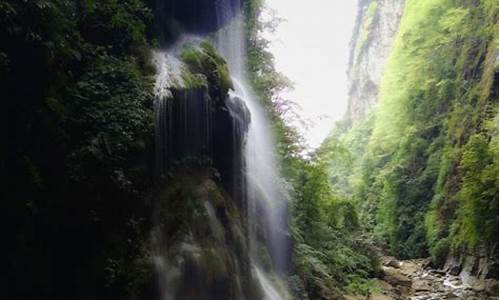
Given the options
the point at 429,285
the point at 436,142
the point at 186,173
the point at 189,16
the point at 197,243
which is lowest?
the point at 429,285

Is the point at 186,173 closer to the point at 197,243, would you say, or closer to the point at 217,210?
the point at 217,210

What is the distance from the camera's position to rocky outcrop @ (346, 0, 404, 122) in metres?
43.1

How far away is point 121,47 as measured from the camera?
777cm

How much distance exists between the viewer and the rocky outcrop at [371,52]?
43062 mm

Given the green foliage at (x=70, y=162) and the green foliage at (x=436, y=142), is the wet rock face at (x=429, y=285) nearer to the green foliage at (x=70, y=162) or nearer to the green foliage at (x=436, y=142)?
the green foliage at (x=436, y=142)

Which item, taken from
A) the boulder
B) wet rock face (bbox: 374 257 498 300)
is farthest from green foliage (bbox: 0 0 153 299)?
the boulder

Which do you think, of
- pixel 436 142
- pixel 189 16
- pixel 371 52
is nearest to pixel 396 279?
pixel 436 142

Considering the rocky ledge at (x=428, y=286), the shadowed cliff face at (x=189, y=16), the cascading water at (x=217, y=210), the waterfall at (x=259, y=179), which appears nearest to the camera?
the cascading water at (x=217, y=210)

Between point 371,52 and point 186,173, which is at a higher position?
point 371,52

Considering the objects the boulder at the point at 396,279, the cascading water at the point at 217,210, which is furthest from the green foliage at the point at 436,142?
the cascading water at the point at 217,210

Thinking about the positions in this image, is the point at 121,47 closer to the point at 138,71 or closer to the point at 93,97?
the point at 138,71

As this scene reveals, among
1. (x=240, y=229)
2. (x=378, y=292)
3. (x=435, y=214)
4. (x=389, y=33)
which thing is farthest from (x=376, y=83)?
(x=240, y=229)

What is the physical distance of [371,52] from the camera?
153 feet

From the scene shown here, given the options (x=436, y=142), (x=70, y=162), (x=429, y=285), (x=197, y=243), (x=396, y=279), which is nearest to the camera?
(x=70, y=162)
